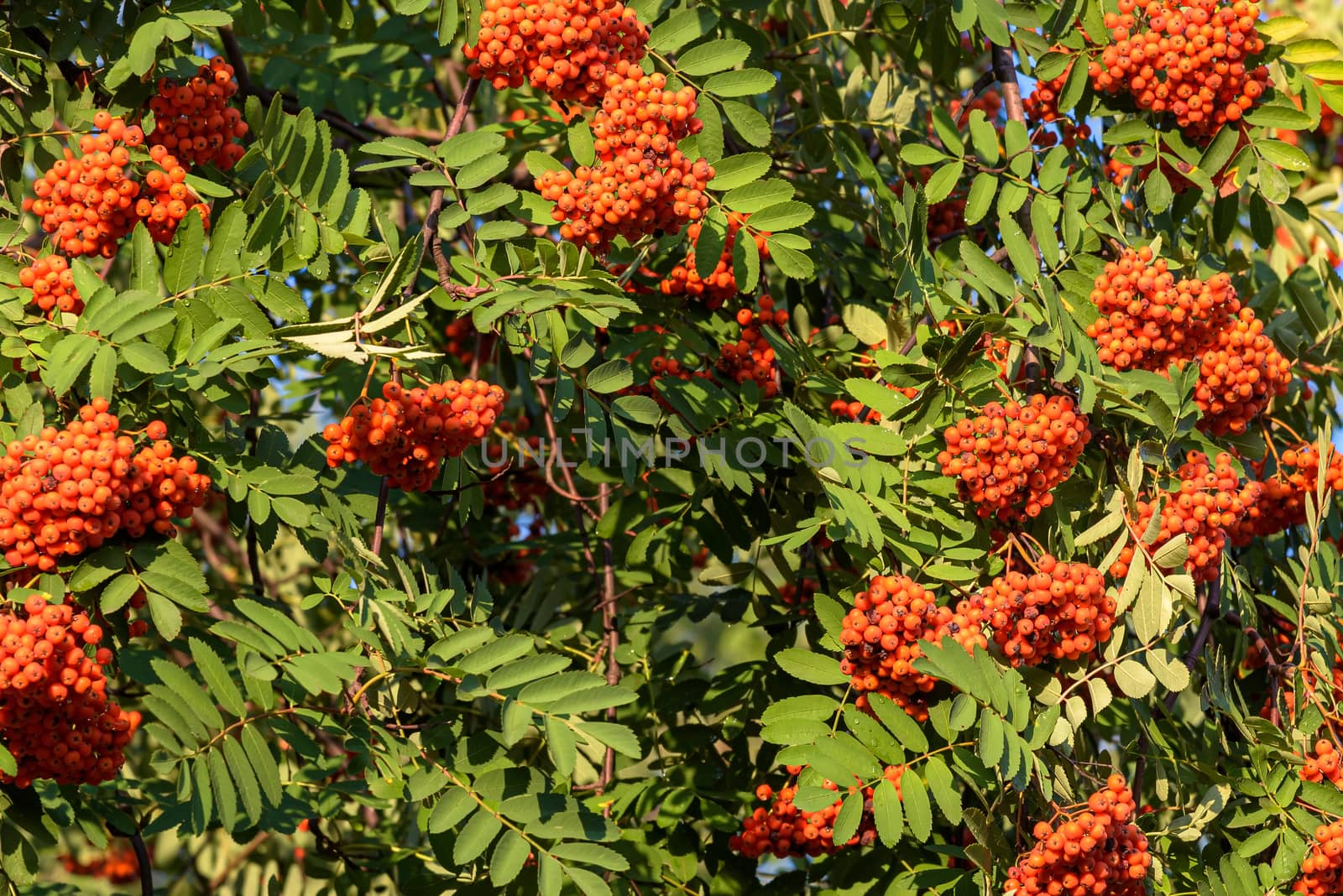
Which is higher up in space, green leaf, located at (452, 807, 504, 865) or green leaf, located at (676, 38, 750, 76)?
green leaf, located at (676, 38, 750, 76)

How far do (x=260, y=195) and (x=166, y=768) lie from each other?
129cm

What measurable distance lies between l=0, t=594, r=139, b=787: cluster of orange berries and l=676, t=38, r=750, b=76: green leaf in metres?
1.88

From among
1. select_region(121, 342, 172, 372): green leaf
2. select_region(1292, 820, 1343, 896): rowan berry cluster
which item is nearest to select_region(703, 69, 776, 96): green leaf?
select_region(121, 342, 172, 372): green leaf

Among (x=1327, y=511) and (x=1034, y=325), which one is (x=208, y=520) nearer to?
(x=1034, y=325)

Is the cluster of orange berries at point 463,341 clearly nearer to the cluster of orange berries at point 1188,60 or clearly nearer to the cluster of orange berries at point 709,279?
the cluster of orange berries at point 709,279

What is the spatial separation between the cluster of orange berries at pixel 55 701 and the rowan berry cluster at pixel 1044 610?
1842mm

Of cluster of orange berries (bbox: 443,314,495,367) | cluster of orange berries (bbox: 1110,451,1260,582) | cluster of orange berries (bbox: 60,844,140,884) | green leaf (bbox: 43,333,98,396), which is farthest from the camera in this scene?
cluster of orange berries (bbox: 60,844,140,884)

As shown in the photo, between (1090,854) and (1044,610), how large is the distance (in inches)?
20.7

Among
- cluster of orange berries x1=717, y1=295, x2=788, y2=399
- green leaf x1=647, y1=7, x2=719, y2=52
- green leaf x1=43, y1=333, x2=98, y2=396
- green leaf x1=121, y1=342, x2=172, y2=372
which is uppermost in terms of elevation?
green leaf x1=647, y1=7, x2=719, y2=52

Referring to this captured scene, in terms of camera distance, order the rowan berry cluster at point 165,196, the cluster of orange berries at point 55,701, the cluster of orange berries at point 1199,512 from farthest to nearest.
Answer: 1. the cluster of orange berries at point 1199,512
2. the rowan berry cluster at point 165,196
3. the cluster of orange berries at point 55,701

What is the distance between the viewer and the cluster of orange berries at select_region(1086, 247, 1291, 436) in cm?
329

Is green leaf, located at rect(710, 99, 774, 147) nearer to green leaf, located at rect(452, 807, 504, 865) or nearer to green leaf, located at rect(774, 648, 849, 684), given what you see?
green leaf, located at rect(774, 648, 849, 684)

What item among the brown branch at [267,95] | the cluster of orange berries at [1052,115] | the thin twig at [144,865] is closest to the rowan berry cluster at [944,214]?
the cluster of orange berries at [1052,115]

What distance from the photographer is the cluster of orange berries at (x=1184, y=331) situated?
329 centimetres
